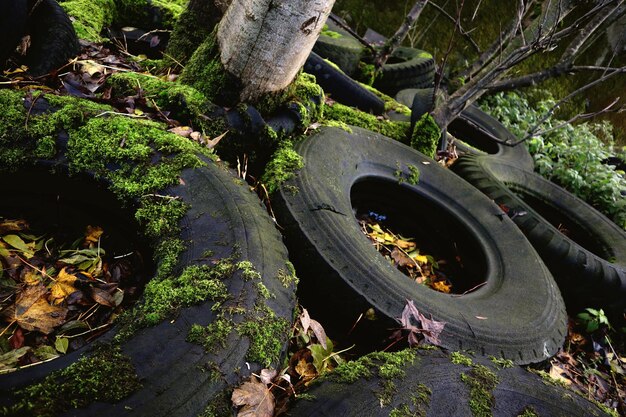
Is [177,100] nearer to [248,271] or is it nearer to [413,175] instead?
[248,271]

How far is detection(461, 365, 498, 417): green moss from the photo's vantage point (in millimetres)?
1476

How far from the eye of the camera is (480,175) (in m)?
3.60

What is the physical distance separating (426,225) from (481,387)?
5.46ft

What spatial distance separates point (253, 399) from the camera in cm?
126

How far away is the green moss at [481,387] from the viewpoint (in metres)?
1.48

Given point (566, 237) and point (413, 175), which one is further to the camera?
point (566, 237)

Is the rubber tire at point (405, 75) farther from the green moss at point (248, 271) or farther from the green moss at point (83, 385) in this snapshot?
the green moss at point (83, 385)

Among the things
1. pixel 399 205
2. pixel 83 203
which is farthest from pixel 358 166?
pixel 83 203

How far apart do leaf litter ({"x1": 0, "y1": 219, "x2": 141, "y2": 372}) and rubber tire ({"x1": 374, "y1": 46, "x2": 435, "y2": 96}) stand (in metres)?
4.53

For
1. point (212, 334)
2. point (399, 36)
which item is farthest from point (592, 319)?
point (399, 36)

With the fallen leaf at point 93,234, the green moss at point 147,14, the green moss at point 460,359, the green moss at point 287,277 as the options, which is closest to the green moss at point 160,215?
the fallen leaf at point 93,234

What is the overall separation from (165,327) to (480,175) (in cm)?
316

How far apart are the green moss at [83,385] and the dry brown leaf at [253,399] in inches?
12.0

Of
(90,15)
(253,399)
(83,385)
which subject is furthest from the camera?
(90,15)
